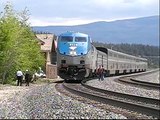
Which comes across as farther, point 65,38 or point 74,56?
point 65,38

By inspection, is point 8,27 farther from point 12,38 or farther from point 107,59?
point 107,59

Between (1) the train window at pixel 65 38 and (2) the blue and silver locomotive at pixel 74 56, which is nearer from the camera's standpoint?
(2) the blue and silver locomotive at pixel 74 56

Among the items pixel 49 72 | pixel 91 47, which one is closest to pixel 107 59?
pixel 91 47

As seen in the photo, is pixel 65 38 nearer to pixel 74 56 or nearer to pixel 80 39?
pixel 80 39

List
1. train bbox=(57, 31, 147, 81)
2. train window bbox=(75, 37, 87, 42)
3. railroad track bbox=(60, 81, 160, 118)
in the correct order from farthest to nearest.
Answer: train window bbox=(75, 37, 87, 42) < train bbox=(57, 31, 147, 81) < railroad track bbox=(60, 81, 160, 118)

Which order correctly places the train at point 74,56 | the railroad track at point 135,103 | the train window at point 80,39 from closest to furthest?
the railroad track at point 135,103
the train at point 74,56
the train window at point 80,39

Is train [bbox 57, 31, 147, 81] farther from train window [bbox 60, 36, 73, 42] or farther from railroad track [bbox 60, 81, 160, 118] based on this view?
railroad track [bbox 60, 81, 160, 118]

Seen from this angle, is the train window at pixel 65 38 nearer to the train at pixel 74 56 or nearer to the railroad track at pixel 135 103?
the train at pixel 74 56

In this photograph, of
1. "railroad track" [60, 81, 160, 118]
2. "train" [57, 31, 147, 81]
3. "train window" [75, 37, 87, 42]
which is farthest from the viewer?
"train window" [75, 37, 87, 42]

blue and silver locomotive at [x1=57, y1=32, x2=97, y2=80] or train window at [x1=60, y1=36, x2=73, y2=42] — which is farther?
train window at [x1=60, y1=36, x2=73, y2=42]

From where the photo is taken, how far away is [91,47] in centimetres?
3794

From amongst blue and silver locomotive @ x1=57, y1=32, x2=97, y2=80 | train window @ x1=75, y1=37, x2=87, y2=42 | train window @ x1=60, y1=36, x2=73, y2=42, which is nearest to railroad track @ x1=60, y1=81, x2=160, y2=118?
blue and silver locomotive @ x1=57, y1=32, x2=97, y2=80

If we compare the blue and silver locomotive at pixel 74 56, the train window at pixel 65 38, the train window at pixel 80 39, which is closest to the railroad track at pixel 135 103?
the blue and silver locomotive at pixel 74 56

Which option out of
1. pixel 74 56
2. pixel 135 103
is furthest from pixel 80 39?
pixel 135 103
